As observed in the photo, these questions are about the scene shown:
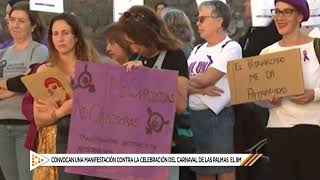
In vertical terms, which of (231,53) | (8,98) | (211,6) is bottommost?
(8,98)

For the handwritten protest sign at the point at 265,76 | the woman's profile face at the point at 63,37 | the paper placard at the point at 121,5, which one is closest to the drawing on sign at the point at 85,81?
the woman's profile face at the point at 63,37

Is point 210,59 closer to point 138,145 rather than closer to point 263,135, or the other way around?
point 263,135

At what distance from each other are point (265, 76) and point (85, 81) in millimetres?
1122

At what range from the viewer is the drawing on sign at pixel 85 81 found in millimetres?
4164

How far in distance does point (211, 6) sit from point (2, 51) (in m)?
1.58

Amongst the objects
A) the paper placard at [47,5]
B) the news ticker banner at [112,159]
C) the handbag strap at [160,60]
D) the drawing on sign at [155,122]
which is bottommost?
the news ticker banner at [112,159]

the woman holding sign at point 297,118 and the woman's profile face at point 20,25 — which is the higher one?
the woman's profile face at point 20,25

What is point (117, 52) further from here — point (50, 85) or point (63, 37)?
point (50, 85)

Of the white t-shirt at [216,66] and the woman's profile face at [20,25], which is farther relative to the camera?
the woman's profile face at [20,25]

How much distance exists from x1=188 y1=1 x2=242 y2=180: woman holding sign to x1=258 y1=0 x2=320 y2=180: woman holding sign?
0.61m

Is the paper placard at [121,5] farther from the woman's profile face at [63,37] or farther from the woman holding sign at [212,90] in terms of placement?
the woman's profile face at [63,37]

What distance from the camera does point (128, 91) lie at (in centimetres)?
411

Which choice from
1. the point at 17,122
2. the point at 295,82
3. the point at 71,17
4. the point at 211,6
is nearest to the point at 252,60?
the point at 295,82

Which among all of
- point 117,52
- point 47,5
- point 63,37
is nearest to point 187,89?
point 117,52
